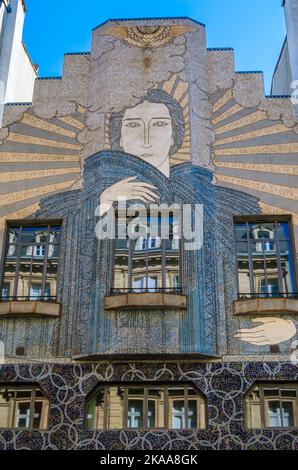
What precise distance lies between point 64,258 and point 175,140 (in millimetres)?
3633

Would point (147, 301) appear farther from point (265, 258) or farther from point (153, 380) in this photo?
point (265, 258)

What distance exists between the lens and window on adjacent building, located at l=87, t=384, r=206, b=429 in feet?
39.3

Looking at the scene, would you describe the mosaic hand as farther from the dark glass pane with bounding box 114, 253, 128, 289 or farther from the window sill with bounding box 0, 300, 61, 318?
the window sill with bounding box 0, 300, 61, 318

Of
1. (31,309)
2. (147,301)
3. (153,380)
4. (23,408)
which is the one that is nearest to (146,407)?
(153,380)

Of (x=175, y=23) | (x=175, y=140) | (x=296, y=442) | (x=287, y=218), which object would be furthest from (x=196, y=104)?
(x=296, y=442)

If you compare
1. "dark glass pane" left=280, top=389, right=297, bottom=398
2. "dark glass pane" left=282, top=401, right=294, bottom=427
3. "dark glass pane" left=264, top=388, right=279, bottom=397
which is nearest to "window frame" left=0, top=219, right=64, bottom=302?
"dark glass pane" left=264, top=388, right=279, bottom=397

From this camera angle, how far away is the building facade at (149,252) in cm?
1208

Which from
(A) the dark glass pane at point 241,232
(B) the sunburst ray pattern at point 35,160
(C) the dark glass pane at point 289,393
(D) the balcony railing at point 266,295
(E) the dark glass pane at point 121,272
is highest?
(B) the sunburst ray pattern at point 35,160

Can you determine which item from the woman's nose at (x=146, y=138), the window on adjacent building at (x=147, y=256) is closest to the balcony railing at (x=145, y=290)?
the window on adjacent building at (x=147, y=256)

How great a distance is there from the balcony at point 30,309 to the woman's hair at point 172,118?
384cm

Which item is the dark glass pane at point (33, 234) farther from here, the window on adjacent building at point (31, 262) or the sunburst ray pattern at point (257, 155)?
the sunburst ray pattern at point (257, 155)

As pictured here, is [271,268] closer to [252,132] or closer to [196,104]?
[252,132]

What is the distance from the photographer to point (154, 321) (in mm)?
12430

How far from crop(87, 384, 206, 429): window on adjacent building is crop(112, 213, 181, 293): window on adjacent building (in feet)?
6.52
